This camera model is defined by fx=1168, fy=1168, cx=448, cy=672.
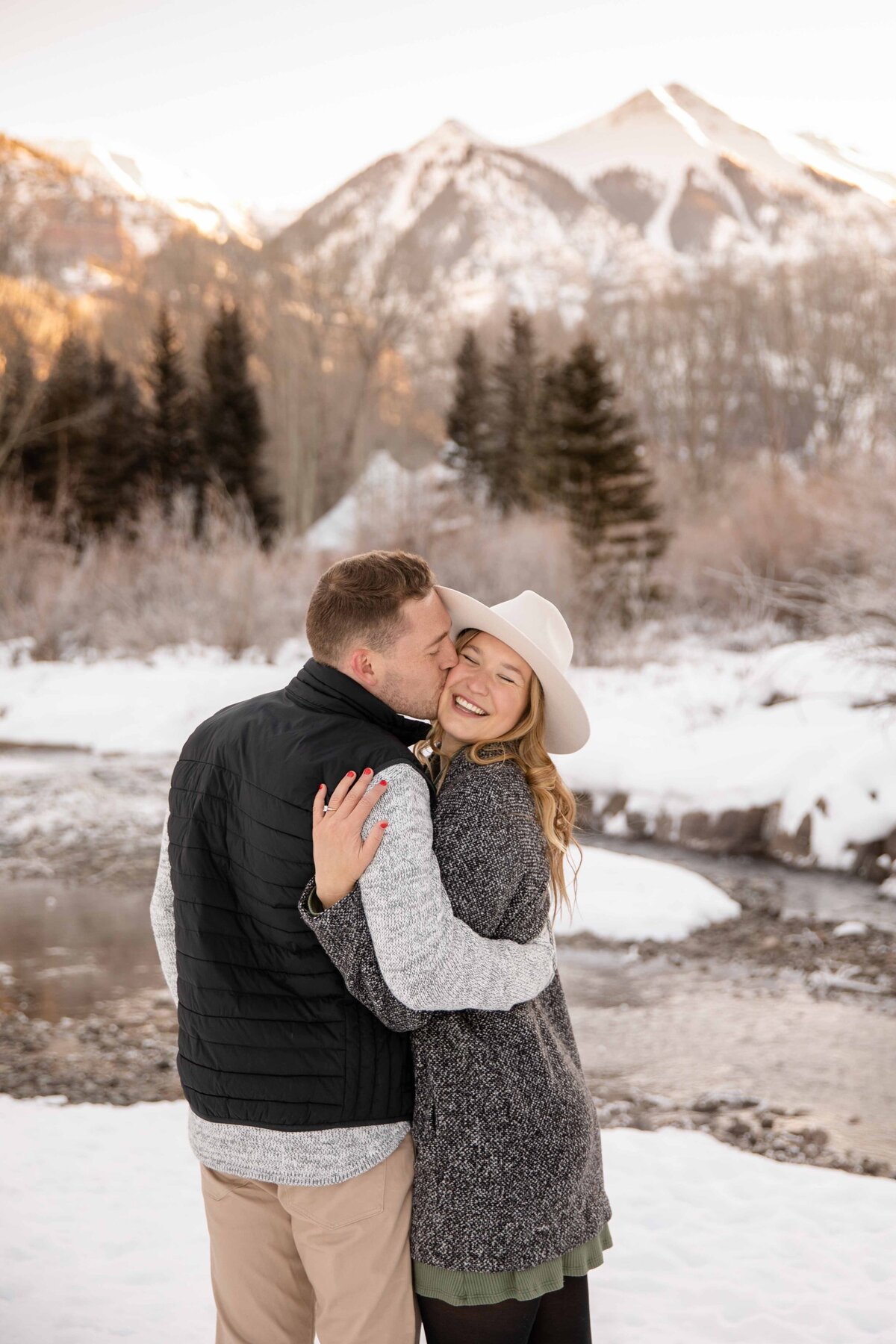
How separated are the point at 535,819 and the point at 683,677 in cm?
1749

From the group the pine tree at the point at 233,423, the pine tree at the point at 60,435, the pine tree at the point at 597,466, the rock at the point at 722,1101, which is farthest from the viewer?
the pine tree at the point at 233,423

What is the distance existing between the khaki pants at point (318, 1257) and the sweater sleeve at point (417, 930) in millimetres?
411

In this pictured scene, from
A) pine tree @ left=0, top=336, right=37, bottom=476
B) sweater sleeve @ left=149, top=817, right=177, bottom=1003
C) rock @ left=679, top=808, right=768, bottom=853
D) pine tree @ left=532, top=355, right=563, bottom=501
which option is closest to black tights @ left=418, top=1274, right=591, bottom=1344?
sweater sleeve @ left=149, top=817, right=177, bottom=1003

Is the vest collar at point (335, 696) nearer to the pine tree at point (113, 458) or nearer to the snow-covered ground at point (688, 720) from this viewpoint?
the snow-covered ground at point (688, 720)

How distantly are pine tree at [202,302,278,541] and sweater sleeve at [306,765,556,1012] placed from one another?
3868 cm

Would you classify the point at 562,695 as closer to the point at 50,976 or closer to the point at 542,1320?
the point at 542,1320

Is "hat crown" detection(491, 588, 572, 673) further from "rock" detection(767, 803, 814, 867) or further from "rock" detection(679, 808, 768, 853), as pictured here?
"rock" detection(679, 808, 768, 853)

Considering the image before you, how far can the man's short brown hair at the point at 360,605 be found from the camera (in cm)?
225

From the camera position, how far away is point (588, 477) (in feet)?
99.6

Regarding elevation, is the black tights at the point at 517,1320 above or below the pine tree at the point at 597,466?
below

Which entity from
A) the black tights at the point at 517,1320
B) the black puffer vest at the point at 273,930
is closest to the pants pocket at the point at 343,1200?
the black puffer vest at the point at 273,930

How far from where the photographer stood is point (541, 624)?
2.50 metres

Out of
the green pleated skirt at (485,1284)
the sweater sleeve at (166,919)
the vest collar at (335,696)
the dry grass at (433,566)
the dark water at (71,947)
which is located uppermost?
the dry grass at (433,566)

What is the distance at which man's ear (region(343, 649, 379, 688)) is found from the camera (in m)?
2.27
